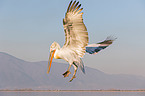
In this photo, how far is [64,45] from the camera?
719 inches

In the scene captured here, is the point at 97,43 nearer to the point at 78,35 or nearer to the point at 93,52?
the point at 93,52

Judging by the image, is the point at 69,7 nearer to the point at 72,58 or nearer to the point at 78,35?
the point at 78,35

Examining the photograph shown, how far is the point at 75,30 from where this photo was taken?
17531 millimetres

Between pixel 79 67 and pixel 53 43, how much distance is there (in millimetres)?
1875

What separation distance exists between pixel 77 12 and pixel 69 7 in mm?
465

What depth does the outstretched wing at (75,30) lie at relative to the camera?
1705cm

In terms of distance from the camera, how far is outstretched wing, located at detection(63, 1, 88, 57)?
1705cm

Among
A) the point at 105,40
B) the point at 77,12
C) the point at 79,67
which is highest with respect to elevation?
the point at 77,12

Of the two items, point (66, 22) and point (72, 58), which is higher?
point (66, 22)

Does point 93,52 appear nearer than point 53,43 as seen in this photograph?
No

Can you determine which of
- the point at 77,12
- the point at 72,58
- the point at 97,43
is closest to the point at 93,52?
the point at 97,43

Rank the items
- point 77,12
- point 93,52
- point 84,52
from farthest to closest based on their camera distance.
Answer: point 93,52 → point 84,52 → point 77,12

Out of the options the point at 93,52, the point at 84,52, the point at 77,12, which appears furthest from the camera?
the point at 93,52

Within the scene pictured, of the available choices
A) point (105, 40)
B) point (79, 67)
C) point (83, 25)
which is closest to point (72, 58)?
point (79, 67)
